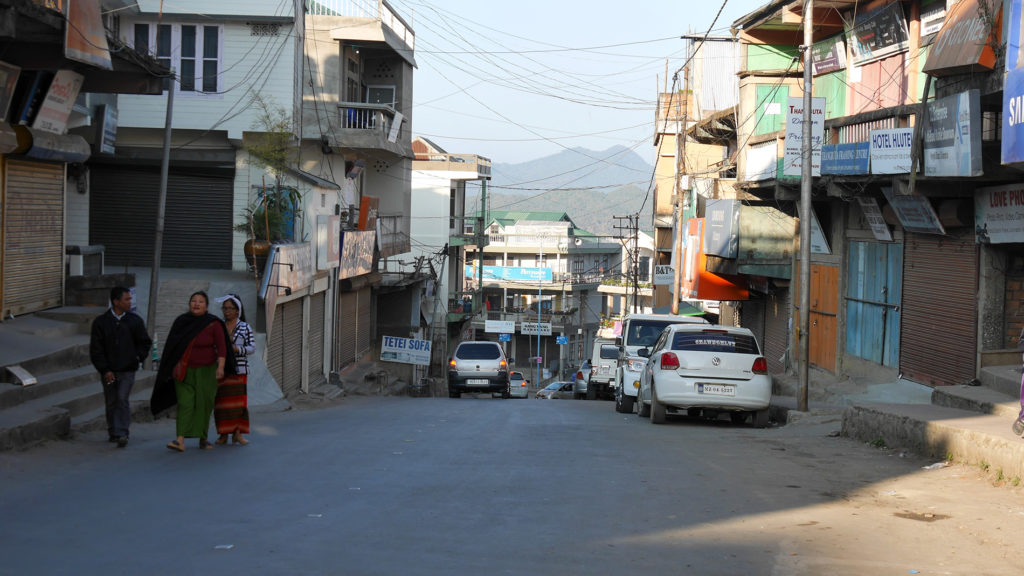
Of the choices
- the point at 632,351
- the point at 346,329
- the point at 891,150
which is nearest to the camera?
the point at 891,150

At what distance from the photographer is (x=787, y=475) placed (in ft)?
30.7

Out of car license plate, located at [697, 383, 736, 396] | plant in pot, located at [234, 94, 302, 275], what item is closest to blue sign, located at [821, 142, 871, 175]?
car license plate, located at [697, 383, 736, 396]

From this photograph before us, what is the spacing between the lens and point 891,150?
1700 centimetres

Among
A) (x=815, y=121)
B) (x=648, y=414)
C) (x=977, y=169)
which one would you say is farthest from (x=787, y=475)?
(x=815, y=121)

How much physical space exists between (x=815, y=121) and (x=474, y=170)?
3938 centimetres

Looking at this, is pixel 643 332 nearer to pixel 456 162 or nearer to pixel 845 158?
pixel 845 158

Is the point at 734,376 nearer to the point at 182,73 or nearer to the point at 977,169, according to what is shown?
the point at 977,169

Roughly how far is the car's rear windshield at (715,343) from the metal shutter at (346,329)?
1506cm

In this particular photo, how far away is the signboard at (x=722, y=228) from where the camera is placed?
27.2 meters

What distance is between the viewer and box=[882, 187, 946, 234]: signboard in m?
16.9

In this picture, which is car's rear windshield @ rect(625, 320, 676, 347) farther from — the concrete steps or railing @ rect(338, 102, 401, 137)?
railing @ rect(338, 102, 401, 137)

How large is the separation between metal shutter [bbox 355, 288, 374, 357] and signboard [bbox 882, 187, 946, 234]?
1952 centimetres

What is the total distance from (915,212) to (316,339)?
16017 mm

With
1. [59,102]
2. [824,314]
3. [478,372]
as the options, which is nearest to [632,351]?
[824,314]
